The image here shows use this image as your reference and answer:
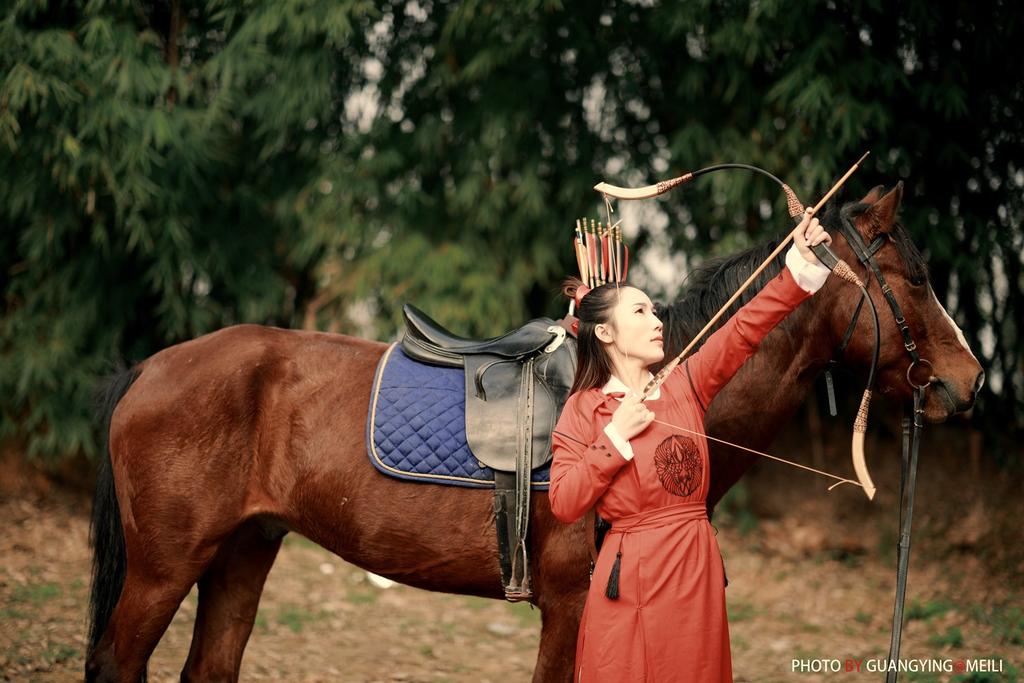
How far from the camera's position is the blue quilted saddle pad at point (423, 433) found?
9.48ft

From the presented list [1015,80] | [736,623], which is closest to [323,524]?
[736,623]

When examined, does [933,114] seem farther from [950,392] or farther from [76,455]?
[76,455]

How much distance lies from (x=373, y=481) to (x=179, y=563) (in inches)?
29.4

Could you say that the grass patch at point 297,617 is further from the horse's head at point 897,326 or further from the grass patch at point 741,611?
the horse's head at point 897,326

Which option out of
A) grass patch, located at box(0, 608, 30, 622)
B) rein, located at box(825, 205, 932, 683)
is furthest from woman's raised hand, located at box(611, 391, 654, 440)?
grass patch, located at box(0, 608, 30, 622)

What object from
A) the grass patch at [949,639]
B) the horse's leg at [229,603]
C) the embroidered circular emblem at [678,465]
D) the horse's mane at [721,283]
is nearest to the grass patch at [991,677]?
the grass patch at [949,639]

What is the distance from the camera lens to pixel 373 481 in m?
2.96

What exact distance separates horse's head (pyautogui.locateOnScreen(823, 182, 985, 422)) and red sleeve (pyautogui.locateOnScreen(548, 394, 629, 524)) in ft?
3.19

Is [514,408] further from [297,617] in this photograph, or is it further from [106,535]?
[297,617]

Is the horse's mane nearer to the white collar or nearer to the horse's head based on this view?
the horse's head

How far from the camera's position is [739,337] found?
225 cm

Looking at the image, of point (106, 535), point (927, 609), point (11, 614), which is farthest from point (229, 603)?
point (927, 609)

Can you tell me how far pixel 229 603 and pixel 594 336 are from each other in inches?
78.3

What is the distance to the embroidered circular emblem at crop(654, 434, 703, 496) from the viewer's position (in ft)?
7.07
